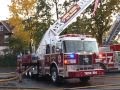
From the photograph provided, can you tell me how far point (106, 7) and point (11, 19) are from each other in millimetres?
13222

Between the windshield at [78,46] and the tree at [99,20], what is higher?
the tree at [99,20]

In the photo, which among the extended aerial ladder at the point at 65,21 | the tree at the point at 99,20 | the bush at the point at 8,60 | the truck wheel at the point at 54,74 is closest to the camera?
the truck wheel at the point at 54,74

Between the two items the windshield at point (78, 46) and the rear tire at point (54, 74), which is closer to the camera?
the windshield at point (78, 46)

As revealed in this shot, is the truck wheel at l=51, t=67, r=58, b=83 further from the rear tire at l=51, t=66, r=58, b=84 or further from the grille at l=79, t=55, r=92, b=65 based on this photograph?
the grille at l=79, t=55, r=92, b=65

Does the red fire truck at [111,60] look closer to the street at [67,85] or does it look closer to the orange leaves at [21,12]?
the street at [67,85]

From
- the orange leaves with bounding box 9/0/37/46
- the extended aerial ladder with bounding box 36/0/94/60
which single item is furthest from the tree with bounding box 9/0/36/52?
the extended aerial ladder with bounding box 36/0/94/60

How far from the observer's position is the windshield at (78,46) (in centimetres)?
2091

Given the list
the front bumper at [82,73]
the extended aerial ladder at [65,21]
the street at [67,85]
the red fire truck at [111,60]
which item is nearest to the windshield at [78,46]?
the front bumper at [82,73]

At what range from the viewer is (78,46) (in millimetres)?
21141

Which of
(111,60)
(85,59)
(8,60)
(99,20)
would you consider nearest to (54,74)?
(85,59)

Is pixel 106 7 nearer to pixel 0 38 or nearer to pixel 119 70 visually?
pixel 119 70

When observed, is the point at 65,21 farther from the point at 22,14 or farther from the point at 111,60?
the point at 22,14

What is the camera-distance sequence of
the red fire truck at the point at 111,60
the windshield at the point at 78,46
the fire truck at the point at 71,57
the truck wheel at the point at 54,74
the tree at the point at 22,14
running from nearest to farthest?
the fire truck at the point at 71,57, the windshield at the point at 78,46, the truck wheel at the point at 54,74, the red fire truck at the point at 111,60, the tree at the point at 22,14

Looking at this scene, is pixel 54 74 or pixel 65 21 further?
pixel 65 21
